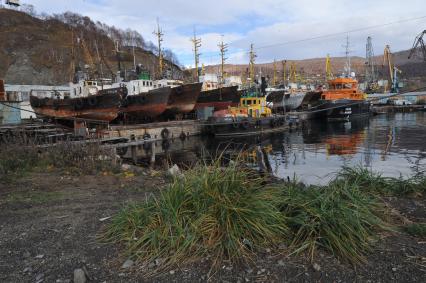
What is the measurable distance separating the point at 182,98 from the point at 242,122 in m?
5.59

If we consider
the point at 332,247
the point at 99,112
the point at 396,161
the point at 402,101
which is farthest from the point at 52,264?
the point at 402,101

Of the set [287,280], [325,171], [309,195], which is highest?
[309,195]

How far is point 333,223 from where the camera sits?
3594 mm

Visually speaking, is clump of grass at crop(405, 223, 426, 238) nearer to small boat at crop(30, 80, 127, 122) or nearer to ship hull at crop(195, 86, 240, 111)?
small boat at crop(30, 80, 127, 122)

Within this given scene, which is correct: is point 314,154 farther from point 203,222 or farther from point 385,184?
point 203,222

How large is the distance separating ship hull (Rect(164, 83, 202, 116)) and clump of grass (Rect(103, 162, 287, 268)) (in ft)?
82.9

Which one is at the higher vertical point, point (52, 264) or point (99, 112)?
point (99, 112)

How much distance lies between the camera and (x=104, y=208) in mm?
5102

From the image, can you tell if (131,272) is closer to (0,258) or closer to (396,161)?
(0,258)

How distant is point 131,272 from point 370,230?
250cm

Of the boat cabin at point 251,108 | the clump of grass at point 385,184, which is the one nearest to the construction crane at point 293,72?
the boat cabin at point 251,108

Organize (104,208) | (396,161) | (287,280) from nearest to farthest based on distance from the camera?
1. (287,280)
2. (104,208)
3. (396,161)

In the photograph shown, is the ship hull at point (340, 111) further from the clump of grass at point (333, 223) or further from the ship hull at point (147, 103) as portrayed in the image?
the clump of grass at point (333, 223)

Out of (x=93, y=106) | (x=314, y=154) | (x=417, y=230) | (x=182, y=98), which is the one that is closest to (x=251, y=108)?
(x=182, y=98)
